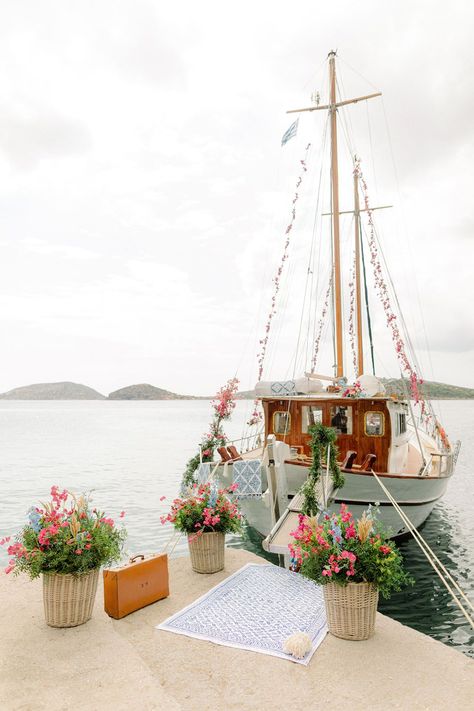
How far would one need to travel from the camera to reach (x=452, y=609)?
1098 centimetres

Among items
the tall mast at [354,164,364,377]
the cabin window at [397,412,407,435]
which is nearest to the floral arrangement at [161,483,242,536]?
the cabin window at [397,412,407,435]

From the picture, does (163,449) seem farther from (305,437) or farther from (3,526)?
(305,437)

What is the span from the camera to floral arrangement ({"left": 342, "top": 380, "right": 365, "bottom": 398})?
14.2 metres

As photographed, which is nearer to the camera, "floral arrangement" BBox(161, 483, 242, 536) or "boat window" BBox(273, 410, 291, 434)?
"floral arrangement" BBox(161, 483, 242, 536)

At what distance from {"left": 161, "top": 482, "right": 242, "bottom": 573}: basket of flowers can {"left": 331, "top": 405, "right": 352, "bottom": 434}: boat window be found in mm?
7090

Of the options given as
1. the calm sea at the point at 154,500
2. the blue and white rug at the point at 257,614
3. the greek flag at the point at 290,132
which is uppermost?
the greek flag at the point at 290,132

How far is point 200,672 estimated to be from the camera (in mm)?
5086

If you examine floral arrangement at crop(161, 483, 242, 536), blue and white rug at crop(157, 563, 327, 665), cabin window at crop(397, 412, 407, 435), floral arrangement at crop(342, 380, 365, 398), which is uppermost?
floral arrangement at crop(342, 380, 365, 398)

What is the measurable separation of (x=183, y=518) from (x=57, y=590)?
2.50 meters

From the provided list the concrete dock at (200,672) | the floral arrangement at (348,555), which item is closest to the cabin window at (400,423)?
the concrete dock at (200,672)

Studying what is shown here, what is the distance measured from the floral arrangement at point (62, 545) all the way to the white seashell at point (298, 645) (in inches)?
96.6

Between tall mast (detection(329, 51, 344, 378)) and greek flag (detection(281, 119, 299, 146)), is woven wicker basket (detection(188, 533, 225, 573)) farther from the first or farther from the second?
greek flag (detection(281, 119, 299, 146))

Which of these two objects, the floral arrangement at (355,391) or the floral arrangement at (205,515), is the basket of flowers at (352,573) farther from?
the floral arrangement at (355,391)

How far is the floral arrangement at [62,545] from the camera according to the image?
19.3 ft
